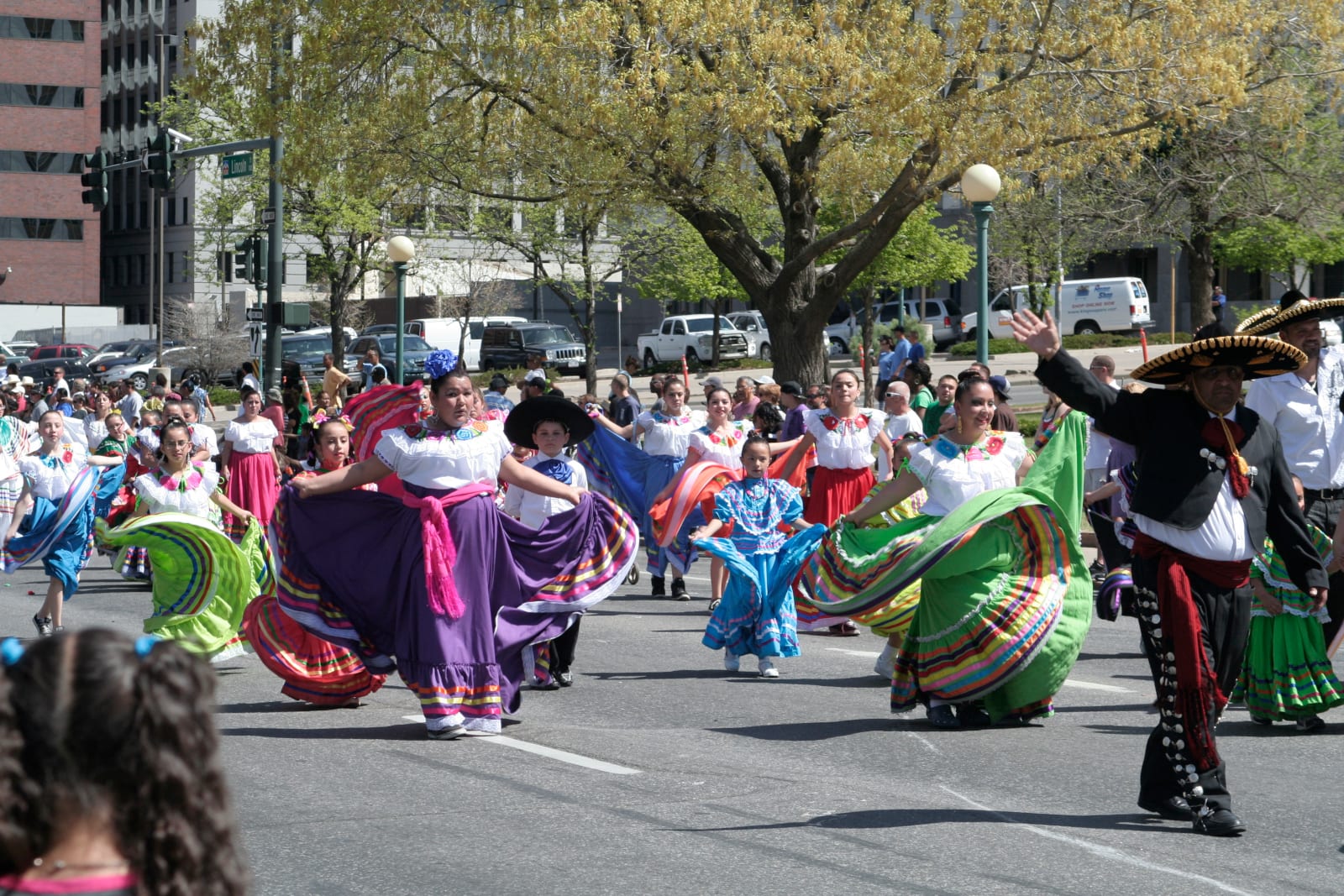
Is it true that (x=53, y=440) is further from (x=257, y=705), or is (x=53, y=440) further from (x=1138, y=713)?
(x=1138, y=713)

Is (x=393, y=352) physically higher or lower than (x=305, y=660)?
higher

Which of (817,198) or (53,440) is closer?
(53,440)

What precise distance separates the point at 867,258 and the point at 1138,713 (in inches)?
600

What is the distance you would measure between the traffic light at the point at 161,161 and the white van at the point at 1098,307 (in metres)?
26.6

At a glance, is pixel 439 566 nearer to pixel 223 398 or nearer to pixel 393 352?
pixel 393 352

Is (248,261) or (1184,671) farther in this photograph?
(248,261)

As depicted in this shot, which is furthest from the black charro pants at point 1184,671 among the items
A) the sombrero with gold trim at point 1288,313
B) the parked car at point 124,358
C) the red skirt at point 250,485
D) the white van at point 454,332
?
the parked car at point 124,358

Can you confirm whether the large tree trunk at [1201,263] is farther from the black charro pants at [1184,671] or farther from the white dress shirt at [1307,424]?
the black charro pants at [1184,671]

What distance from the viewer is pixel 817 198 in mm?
25828

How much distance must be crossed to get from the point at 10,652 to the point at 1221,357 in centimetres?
555

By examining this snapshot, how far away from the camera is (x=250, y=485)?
18.6 m

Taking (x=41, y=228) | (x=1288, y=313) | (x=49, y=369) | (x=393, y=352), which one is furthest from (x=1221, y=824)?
(x=41, y=228)

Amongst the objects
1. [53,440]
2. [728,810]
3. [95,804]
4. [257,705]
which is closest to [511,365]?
[53,440]

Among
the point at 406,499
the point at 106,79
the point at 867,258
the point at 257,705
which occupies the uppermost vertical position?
the point at 106,79
